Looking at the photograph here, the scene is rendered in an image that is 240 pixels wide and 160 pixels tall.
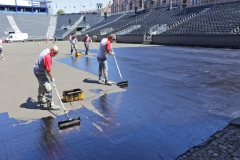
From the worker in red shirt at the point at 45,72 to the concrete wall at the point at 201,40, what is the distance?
2137 centimetres

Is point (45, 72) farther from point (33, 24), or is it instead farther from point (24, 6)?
point (24, 6)

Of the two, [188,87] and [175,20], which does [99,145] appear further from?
[175,20]

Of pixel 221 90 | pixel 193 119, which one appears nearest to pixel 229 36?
pixel 221 90

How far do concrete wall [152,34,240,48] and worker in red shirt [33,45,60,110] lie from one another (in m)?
21.4

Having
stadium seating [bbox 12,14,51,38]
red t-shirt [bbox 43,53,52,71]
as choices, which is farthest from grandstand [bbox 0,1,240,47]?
red t-shirt [bbox 43,53,52,71]

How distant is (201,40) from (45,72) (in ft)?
76.4

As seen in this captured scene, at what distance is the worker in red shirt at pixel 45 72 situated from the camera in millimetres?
5598

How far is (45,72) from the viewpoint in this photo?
5992mm

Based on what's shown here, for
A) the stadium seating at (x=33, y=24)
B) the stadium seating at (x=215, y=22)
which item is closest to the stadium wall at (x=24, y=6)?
the stadium seating at (x=33, y=24)

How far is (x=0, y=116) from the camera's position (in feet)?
19.1

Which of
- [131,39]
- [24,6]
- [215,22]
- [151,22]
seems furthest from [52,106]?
[24,6]

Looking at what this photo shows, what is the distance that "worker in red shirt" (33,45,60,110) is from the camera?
18.4ft

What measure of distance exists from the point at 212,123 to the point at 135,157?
2302 mm

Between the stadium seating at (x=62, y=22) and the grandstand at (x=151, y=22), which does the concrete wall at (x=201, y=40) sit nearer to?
the grandstand at (x=151, y=22)
